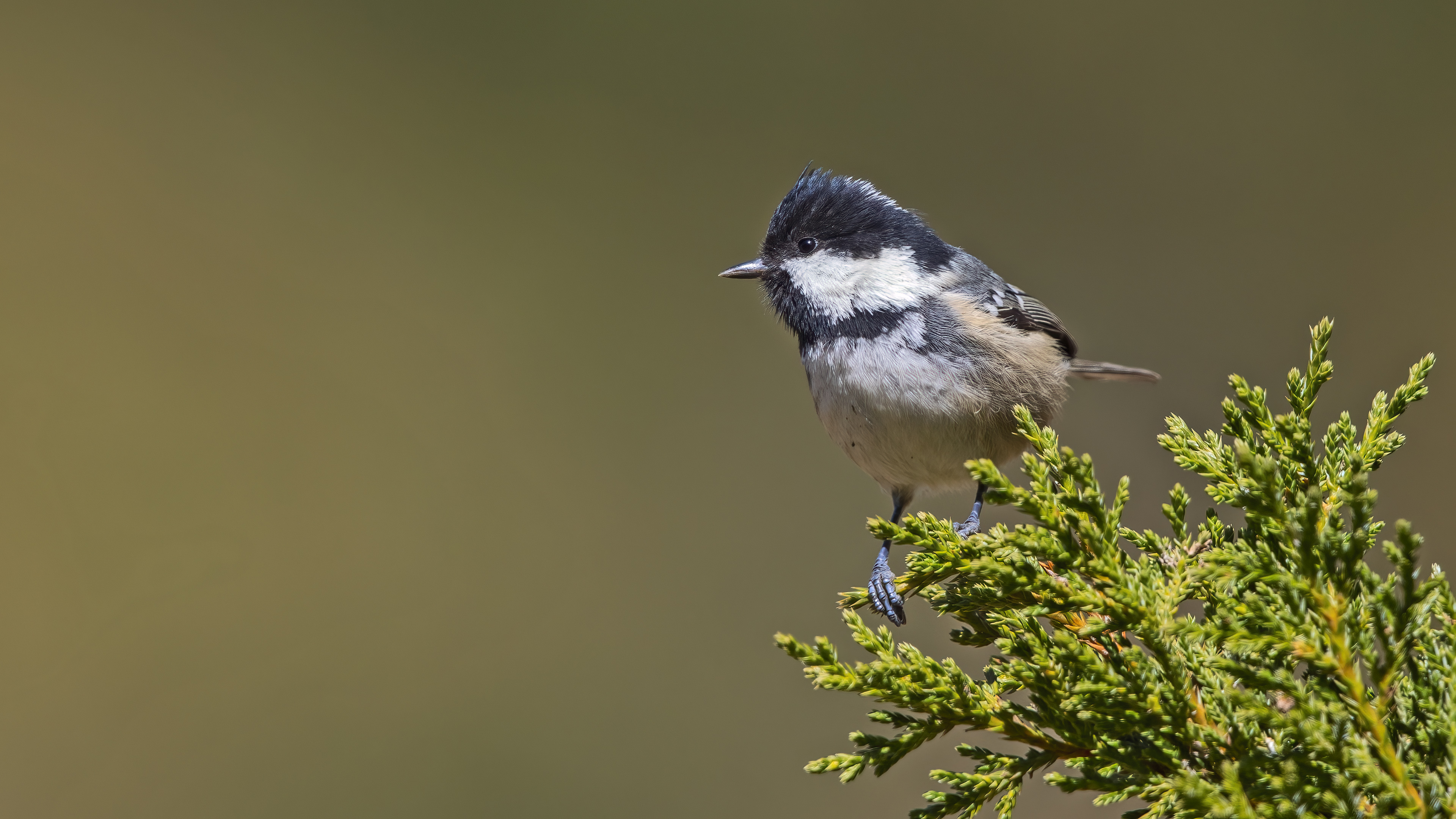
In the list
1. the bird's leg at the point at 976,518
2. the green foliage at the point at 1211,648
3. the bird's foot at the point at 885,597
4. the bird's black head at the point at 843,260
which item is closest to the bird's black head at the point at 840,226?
the bird's black head at the point at 843,260

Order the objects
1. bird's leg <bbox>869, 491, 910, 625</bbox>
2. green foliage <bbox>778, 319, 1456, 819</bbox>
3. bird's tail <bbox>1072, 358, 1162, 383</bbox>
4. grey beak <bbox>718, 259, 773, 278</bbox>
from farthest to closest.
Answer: bird's tail <bbox>1072, 358, 1162, 383</bbox>, grey beak <bbox>718, 259, 773, 278</bbox>, bird's leg <bbox>869, 491, 910, 625</bbox>, green foliage <bbox>778, 319, 1456, 819</bbox>

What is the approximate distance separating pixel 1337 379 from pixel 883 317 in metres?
2.40

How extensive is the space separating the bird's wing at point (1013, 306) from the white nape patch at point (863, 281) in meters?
0.07

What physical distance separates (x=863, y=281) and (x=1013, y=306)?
294mm

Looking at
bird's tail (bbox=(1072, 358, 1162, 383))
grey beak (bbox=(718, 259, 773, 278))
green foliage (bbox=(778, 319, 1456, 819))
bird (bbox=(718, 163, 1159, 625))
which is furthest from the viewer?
bird's tail (bbox=(1072, 358, 1162, 383))

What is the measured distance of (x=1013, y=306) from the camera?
63.9 inches

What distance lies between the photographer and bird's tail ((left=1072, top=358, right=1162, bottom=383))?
6.30 feet

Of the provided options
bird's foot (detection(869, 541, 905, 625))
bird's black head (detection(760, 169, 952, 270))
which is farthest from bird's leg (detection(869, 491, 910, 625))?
bird's black head (detection(760, 169, 952, 270))

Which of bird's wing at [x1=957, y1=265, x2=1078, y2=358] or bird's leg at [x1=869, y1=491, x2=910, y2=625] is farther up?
bird's wing at [x1=957, y1=265, x2=1078, y2=358]

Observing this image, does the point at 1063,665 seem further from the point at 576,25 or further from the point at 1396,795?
the point at 576,25

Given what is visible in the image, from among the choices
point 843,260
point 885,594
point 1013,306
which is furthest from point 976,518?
point 843,260

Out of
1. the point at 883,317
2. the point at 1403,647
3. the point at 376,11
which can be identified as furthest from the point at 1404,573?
the point at 376,11

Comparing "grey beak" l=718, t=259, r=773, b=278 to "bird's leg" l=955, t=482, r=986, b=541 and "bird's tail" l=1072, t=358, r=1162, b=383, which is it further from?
"bird's tail" l=1072, t=358, r=1162, b=383

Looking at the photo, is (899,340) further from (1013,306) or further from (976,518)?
(976,518)
